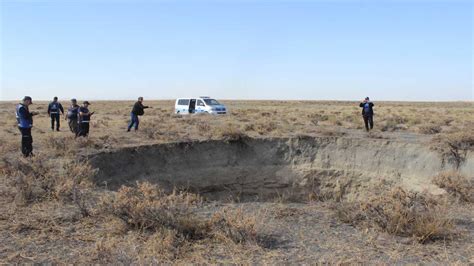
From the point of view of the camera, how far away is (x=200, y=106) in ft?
107

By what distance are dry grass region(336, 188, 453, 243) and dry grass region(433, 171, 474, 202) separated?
2.73 m

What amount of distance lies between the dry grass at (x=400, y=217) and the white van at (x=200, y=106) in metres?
25.4

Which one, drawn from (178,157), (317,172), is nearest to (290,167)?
(317,172)

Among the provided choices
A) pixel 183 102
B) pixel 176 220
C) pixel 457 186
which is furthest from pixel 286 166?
pixel 183 102

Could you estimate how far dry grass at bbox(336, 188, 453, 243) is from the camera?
19.9 ft

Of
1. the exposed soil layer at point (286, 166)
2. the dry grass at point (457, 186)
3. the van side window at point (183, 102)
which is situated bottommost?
the exposed soil layer at point (286, 166)

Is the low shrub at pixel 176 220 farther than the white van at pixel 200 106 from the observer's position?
No

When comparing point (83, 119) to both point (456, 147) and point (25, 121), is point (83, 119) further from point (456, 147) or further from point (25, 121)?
point (456, 147)

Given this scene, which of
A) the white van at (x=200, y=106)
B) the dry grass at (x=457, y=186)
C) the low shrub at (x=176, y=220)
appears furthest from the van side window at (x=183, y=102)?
the low shrub at (x=176, y=220)

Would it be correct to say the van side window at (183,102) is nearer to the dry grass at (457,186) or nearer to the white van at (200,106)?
the white van at (200,106)

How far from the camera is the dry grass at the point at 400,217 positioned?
6059 millimetres

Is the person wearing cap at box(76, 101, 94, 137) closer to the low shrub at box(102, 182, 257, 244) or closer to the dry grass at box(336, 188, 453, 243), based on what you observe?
the low shrub at box(102, 182, 257, 244)

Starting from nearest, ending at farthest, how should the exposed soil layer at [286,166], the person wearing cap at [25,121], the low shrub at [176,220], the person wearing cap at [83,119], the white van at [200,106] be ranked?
the low shrub at [176,220]
the person wearing cap at [25,121]
the person wearing cap at [83,119]
the exposed soil layer at [286,166]
the white van at [200,106]

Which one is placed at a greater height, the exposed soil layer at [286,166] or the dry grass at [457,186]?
the dry grass at [457,186]
